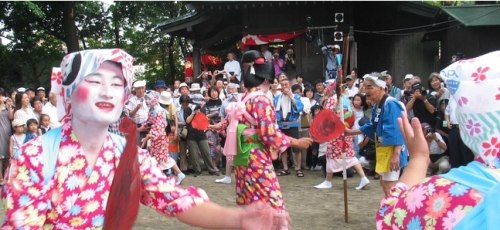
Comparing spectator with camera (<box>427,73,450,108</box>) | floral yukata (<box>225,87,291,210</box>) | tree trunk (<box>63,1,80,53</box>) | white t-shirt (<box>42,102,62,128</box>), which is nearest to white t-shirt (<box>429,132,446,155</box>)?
spectator with camera (<box>427,73,450,108</box>)

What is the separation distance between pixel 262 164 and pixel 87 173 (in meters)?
2.88

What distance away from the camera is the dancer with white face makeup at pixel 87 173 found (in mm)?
2148

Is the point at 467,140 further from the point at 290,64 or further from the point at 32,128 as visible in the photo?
the point at 290,64

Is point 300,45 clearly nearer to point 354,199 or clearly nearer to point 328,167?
point 328,167

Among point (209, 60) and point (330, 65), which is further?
point (209, 60)

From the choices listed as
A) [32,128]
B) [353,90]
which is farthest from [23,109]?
[353,90]

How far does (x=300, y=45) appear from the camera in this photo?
15.3 metres

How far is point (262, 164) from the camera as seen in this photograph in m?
5.11

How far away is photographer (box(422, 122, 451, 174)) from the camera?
28.4ft

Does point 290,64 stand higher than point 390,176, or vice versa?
point 290,64

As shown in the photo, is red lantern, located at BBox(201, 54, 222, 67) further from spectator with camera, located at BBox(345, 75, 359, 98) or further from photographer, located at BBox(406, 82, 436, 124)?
photographer, located at BBox(406, 82, 436, 124)

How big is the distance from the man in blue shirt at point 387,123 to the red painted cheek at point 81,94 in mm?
3708

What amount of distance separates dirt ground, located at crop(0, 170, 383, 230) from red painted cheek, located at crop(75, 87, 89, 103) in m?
4.08

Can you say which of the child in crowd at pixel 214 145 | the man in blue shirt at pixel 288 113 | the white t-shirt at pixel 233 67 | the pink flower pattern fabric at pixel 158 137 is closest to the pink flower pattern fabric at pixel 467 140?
the pink flower pattern fabric at pixel 158 137
